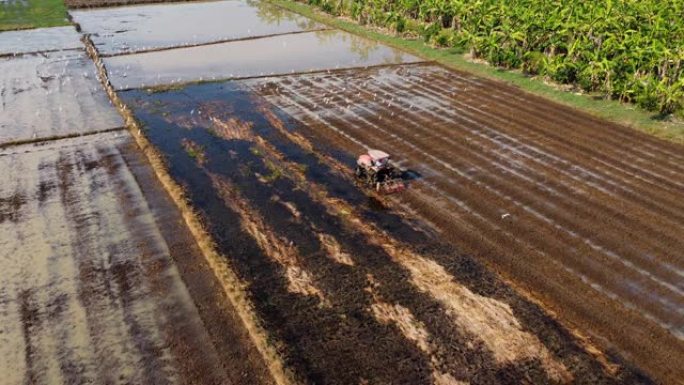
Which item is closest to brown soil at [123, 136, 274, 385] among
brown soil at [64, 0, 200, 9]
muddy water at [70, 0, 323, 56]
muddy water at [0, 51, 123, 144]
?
muddy water at [0, 51, 123, 144]

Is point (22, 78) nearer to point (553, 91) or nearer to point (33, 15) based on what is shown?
point (33, 15)

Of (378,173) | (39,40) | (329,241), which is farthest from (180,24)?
(329,241)

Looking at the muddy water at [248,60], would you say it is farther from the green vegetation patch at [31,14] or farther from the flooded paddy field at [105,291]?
the green vegetation patch at [31,14]

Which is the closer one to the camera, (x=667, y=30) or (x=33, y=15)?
(x=667, y=30)

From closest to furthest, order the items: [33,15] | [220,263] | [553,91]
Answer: [220,263] → [553,91] → [33,15]

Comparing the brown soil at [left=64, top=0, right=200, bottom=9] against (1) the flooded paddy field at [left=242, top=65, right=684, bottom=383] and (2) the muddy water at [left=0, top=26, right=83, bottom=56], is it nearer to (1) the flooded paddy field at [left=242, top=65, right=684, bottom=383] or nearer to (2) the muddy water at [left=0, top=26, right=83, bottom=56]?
(2) the muddy water at [left=0, top=26, right=83, bottom=56]

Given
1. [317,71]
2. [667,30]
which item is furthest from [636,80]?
[317,71]
